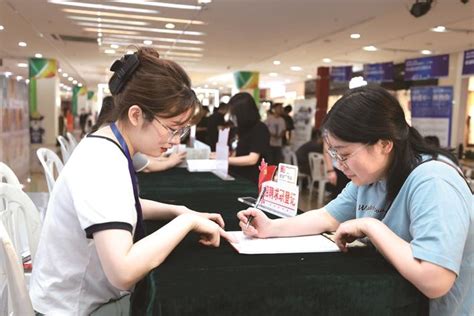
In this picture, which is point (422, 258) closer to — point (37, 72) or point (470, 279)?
point (470, 279)

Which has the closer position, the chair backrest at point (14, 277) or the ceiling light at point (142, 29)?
the chair backrest at point (14, 277)

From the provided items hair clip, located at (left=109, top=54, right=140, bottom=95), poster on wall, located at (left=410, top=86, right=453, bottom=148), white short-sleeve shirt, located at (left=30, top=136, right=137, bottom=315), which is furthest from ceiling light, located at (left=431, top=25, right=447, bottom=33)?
white short-sleeve shirt, located at (left=30, top=136, right=137, bottom=315)

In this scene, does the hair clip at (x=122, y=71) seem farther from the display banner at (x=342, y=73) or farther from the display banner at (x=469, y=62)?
the display banner at (x=342, y=73)

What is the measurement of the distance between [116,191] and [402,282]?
67cm

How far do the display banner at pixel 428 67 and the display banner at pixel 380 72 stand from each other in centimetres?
57

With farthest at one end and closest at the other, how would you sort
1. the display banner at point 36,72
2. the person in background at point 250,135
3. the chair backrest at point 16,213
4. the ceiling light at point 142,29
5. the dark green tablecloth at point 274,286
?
→ the display banner at point 36,72, the ceiling light at point 142,29, the person in background at point 250,135, the chair backrest at point 16,213, the dark green tablecloth at point 274,286

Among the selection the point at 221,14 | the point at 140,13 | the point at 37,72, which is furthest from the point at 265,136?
the point at 37,72

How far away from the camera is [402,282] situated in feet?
3.24

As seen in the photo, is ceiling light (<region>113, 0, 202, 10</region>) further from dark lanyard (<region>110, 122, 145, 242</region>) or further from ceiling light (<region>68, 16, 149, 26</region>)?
dark lanyard (<region>110, 122, 145, 242</region>)

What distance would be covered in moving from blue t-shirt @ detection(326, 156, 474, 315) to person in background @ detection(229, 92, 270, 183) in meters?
1.79

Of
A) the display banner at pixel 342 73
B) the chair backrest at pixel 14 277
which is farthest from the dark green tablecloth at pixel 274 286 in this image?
the display banner at pixel 342 73

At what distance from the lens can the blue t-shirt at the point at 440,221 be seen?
0.95m

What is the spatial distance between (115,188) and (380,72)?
401 inches

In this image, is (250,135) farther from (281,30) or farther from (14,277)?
(281,30)
